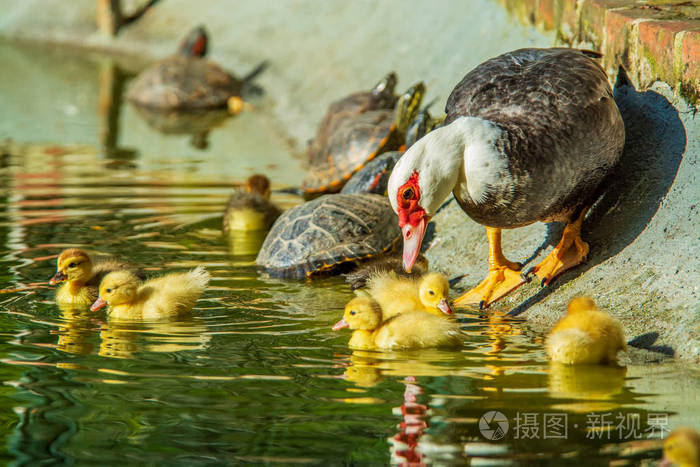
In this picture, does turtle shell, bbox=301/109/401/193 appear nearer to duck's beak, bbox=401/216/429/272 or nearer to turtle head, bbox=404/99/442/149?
turtle head, bbox=404/99/442/149

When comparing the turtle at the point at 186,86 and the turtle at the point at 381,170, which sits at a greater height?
the turtle at the point at 186,86

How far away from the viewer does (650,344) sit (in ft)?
16.2

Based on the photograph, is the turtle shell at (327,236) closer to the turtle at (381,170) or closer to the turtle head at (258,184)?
the turtle at (381,170)

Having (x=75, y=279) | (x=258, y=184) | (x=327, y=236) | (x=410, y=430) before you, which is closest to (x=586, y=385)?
(x=410, y=430)

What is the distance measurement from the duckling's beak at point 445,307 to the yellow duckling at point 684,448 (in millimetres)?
2105

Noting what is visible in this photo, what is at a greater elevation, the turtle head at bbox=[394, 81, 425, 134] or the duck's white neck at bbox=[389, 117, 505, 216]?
the turtle head at bbox=[394, 81, 425, 134]

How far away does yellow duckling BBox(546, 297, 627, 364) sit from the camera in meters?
4.69

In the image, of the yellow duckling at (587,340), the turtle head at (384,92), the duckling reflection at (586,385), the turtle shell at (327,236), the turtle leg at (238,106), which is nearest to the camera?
the duckling reflection at (586,385)

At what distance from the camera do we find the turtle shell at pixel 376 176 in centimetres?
794

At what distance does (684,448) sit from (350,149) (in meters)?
6.21

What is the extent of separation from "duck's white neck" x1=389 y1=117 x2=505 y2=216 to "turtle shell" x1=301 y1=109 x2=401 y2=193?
3814 millimetres

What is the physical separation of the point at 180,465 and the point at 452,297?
2879mm

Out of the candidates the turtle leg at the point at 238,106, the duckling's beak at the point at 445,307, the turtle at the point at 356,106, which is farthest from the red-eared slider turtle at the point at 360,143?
the turtle leg at the point at 238,106

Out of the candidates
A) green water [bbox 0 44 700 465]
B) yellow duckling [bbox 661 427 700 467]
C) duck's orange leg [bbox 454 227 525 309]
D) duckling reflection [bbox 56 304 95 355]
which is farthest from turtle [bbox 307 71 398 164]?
yellow duckling [bbox 661 427 700 467]
